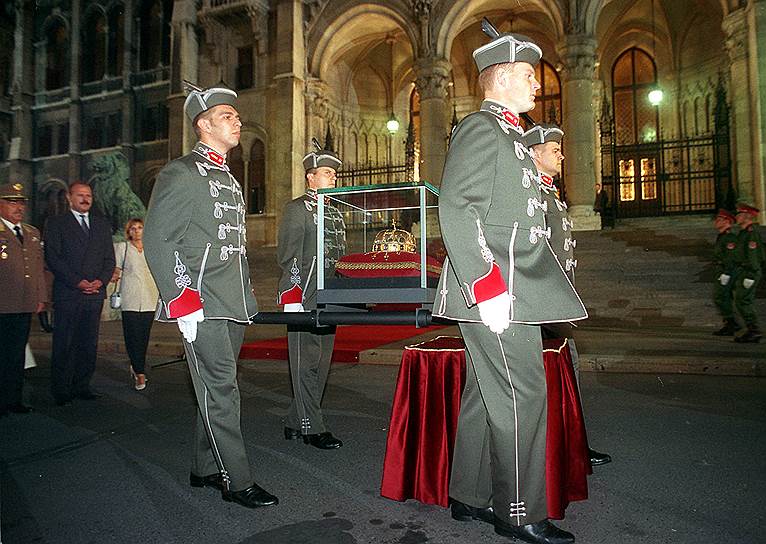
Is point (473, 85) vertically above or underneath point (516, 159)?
above

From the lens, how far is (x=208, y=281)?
10.7ft

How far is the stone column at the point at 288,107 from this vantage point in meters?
20.8

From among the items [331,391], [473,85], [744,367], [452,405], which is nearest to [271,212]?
[473,85]

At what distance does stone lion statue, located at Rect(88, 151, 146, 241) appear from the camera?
95.1ft

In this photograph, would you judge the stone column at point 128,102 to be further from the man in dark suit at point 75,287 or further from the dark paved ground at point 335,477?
the dark paved ground at point 335,477

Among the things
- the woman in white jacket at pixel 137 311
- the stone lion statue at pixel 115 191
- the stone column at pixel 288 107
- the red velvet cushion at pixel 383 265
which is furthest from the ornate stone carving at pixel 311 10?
the red velvet cushion at pixel 383 265

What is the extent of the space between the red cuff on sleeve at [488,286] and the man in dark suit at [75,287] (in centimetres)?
555

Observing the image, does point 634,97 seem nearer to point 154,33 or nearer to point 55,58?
point 154,33

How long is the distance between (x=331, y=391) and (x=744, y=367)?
16.6 ft

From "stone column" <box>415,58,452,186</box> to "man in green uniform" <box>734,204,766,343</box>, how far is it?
11.2m

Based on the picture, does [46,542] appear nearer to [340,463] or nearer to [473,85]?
[340,463]

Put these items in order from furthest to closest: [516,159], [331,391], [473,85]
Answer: [473,85] < [331,391] < [516,159]

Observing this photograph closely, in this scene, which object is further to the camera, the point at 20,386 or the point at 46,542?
the point at 20,386

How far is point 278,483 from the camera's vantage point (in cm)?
356
